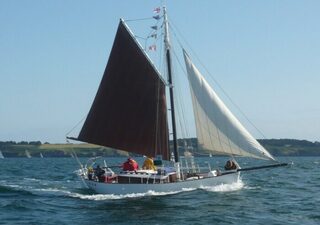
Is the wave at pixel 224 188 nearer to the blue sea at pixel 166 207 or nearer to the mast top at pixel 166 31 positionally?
the blue sea at pixel 166 207

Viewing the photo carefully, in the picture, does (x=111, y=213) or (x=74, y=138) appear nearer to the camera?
(x=111, y=213)

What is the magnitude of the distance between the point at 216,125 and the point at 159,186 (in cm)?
643

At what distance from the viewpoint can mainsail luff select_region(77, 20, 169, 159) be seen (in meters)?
45.9

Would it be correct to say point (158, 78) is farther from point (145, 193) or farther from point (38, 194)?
point (38, 194)

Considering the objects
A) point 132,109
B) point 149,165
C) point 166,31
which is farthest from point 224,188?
point 166,31

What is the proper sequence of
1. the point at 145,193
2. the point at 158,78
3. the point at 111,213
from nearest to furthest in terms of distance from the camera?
the point at 111,213
the point at 145,193
the point at 158,78

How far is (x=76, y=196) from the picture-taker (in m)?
43.2

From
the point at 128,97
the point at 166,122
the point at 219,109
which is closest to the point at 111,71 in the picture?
the point at 128,97

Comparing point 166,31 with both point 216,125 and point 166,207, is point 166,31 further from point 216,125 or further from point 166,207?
point 166,207

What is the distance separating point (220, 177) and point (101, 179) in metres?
9.01

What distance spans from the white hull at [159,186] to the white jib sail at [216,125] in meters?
2.24

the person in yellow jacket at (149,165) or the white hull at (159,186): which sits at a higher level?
the person in yellow jacket at (149,165)

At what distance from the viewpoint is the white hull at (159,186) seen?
42844 millimetres

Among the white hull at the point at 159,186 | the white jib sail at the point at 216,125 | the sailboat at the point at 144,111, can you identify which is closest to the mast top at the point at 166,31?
the sailboat at the point at 144,111
